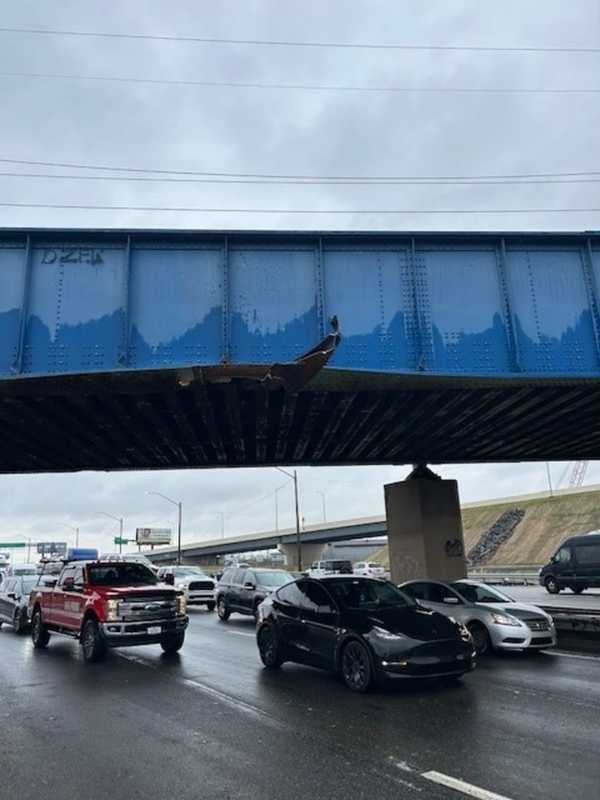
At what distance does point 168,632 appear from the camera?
12.5m

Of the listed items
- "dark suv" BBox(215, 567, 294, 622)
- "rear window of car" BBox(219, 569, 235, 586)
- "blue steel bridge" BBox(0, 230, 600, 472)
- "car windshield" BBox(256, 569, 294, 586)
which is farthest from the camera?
"rear window of car" BBox(219, 569, 235, 586)

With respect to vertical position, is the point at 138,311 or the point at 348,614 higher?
the point at 138,311

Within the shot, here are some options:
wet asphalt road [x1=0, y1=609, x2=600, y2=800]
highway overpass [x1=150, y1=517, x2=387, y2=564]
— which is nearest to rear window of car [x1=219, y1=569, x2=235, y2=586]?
wet asphalt road [x1=0, y1=609, x2=600, y2=800]

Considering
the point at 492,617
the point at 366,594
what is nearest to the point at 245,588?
the point at 492,617

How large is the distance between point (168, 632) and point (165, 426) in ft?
17.7

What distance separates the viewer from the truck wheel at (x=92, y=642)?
39.7ft

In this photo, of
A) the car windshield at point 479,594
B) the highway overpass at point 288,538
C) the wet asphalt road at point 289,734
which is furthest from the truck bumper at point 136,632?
the highway overpass at point 288,538

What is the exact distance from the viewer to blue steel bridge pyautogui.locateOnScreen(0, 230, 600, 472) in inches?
488

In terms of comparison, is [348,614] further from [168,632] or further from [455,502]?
[455,502]

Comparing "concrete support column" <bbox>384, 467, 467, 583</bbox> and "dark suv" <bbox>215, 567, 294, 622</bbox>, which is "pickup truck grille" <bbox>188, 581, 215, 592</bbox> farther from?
"concrete support column" <bbox>384, 467, 467, 583</bbox>

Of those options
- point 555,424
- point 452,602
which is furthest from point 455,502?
point 452,602

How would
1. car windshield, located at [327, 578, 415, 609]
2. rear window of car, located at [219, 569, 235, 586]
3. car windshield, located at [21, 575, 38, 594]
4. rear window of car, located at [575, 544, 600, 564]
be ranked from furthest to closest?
rear window of car, located at [575, 544, 600, 564] → rear window of car, located at [219, 569, 235, 586] → car windshield, located at [21, 575, 38, 594] → car windshield, located at [327, 578, 415, 609]

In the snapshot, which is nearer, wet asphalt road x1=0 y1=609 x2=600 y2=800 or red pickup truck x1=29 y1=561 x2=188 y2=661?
wet asphalt road x1=0 y1=609 x2=600 y2=800

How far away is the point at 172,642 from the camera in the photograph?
1316 cm
